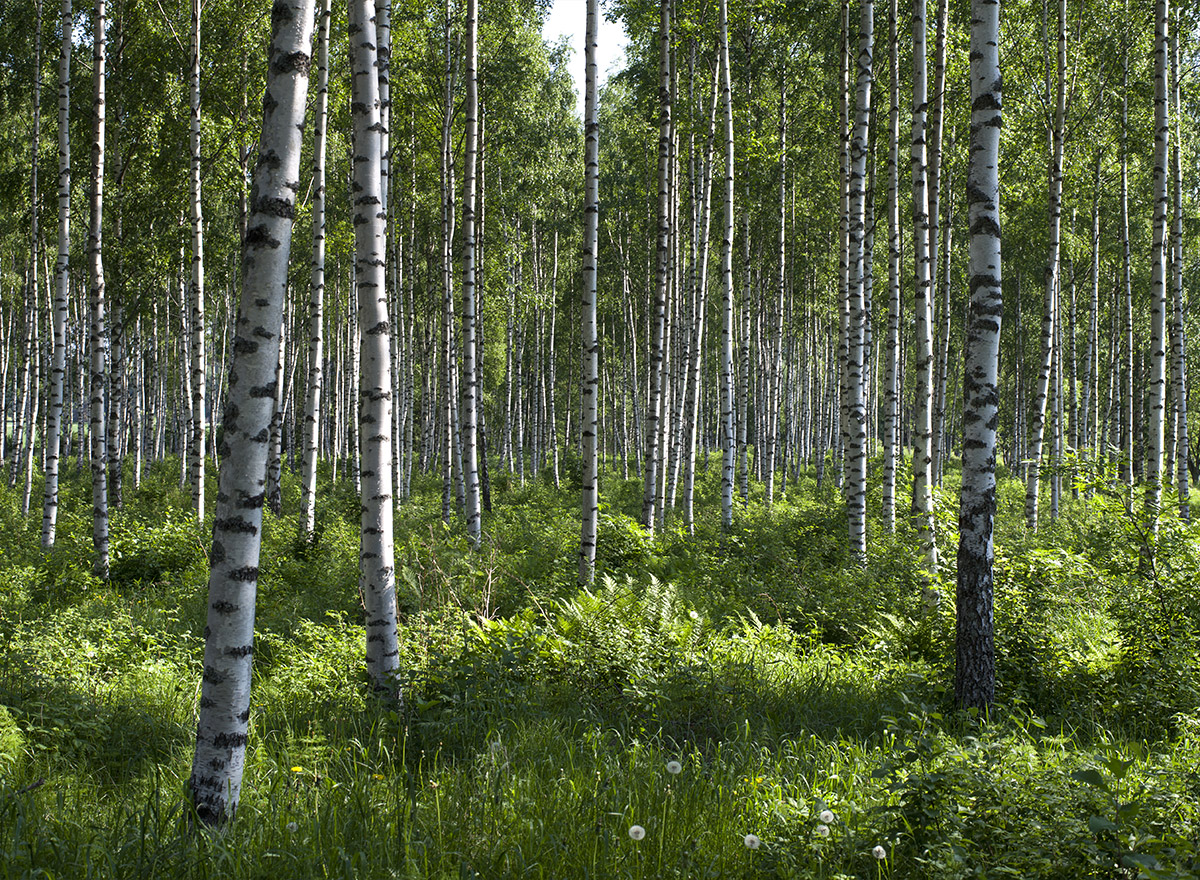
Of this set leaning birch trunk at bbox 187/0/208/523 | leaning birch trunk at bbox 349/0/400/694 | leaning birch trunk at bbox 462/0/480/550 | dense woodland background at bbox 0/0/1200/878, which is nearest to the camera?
dense woodland background at bbox 0/0/1200/878

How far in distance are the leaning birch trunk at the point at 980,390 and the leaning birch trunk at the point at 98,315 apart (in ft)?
33.5

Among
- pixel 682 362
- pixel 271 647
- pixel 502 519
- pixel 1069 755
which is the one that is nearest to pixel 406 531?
pixel 502 519

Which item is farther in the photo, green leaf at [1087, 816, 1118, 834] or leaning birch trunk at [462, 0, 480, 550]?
leaning birch trunk at [462, 0, 480, 550]

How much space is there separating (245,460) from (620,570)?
6.62 m

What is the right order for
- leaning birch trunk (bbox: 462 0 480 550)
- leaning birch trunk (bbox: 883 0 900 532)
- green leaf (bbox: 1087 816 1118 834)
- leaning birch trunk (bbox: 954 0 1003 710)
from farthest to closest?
1. leaning birch trunk (bbox: 883 0 900 532)
2. leaning birch trunk (bbox: 462 0 480 550)
3. leaning birch trunk (bbox: 954 0 1003 710)
4. green leaf (bbox: 1087 816 1118 834)

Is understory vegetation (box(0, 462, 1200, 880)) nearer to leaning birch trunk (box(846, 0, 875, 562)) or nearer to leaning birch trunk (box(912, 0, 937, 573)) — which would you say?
leaning birch trunk (box(846, 0, 875, 562))

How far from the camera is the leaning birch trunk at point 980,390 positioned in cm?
502

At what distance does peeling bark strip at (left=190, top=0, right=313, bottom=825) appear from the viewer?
332 cm

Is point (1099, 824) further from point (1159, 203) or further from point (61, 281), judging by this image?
point (61, 281)

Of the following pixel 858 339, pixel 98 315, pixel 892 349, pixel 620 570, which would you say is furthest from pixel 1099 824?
pixel 98 315

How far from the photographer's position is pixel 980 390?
17.1 feet

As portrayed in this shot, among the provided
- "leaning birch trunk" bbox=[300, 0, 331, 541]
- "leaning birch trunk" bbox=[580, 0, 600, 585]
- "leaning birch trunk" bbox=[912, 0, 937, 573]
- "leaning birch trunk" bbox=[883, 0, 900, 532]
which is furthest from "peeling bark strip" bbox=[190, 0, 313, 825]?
"leaning birch trunk" bbox=[883, 0, 900, 532]

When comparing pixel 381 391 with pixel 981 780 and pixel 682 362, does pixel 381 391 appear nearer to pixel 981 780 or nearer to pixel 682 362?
pixel 981 780

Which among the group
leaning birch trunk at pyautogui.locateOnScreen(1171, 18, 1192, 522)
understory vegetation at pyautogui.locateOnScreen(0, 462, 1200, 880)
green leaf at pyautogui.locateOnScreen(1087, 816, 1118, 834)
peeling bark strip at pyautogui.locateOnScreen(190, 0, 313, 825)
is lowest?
understory vegetation at pyautogui.locateOnScreen(0, 462, 1200, 880)
